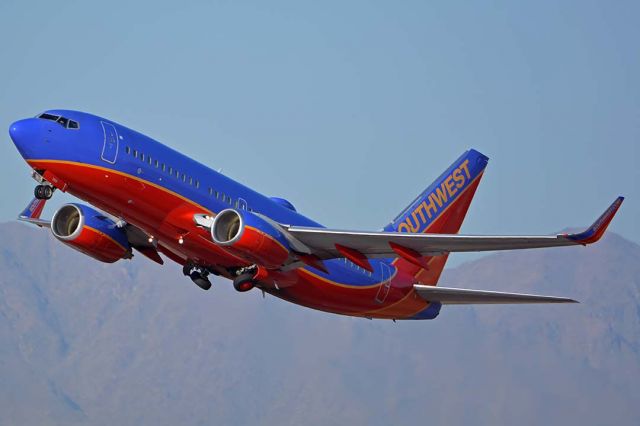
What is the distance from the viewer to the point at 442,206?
55.3 metres

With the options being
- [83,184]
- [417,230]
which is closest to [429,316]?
[417,230]

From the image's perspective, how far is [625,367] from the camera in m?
196

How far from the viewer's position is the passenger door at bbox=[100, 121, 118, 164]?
40.5 meters

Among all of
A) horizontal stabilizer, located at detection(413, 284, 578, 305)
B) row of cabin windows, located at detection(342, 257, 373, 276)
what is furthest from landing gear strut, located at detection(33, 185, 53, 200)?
horizontal stabilizer, located at detection(413, 284, 578, 305)

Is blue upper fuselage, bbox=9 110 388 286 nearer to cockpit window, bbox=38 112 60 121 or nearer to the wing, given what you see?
cockpit window, bbox=38 112 60 121

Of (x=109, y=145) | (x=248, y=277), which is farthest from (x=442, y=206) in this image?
(x=109, y=145)

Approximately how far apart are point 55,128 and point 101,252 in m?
7.27

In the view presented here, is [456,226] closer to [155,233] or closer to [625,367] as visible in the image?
[155,233]

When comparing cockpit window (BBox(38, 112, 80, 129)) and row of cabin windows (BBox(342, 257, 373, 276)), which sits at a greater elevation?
row of cabin windows (BBox(342, 257, 373, 276))

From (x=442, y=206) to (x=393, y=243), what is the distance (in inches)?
468

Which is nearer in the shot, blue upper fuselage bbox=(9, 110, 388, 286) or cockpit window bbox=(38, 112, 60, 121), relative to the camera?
blue upper fuselage bbox=(9, 110, 388, 286)

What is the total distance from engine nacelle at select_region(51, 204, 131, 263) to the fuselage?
6.61 ft

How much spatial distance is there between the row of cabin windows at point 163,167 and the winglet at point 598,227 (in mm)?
13129

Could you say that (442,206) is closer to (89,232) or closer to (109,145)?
(89,232)
